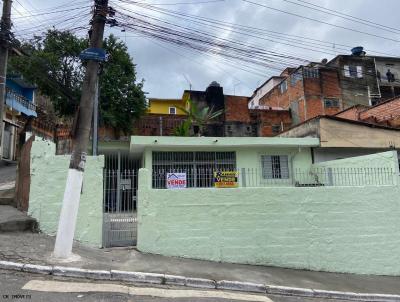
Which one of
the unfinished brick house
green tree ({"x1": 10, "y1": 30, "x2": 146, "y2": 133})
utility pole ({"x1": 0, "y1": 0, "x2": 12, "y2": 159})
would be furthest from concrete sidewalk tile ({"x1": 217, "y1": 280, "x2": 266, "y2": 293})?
the unfinished brick house

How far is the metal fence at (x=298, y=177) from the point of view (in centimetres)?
1193

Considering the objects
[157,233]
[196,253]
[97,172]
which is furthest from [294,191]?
[97,172]

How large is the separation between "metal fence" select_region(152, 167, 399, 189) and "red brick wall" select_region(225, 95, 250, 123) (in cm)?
1431

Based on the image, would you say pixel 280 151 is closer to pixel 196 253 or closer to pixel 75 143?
pixel 196 253

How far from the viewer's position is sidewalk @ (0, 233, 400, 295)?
734 centimetres

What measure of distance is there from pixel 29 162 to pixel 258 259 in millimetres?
6304

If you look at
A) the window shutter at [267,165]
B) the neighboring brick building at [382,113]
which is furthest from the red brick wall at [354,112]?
the window shutter at [267,165]

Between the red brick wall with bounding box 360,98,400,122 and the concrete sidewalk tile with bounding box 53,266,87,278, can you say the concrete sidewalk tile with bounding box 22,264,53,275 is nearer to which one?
the concrete sidewalk tile with bounding box 53,266,87,278

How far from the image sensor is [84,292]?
583 centimetres

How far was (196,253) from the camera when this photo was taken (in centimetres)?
911

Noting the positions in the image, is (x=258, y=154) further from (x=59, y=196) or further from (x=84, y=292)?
(x=84, y=292)

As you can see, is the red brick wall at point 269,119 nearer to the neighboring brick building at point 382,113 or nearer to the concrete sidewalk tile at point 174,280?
the neighboring brick building at point 382,113

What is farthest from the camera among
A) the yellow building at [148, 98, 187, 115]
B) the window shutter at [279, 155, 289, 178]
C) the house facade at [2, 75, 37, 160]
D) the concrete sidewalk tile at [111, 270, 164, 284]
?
the yellow building at [148, 98, 187, 115]

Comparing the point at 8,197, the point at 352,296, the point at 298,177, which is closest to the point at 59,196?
the point at 8,197
